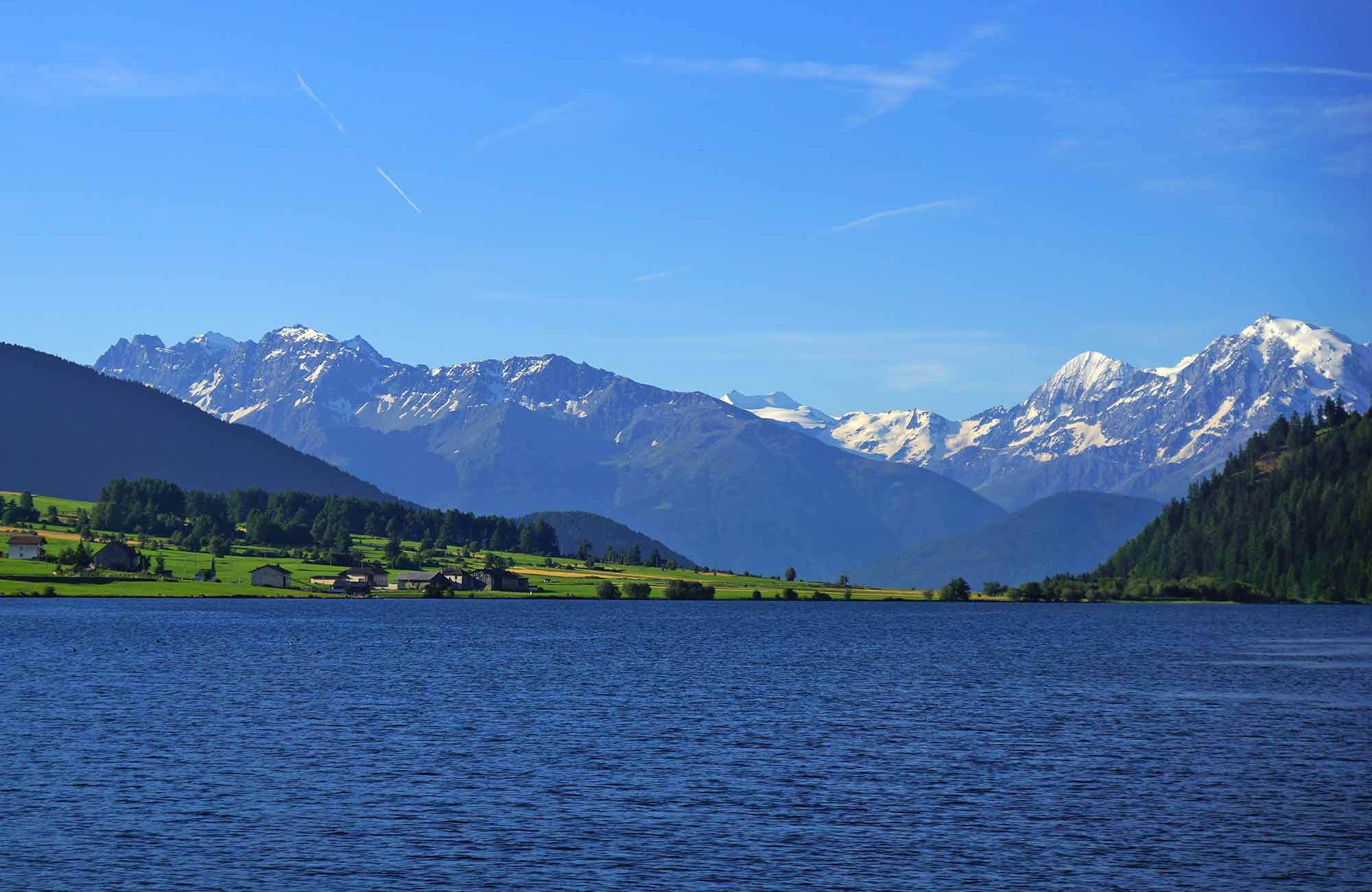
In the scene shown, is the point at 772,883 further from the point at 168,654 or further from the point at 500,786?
the point at 168,654

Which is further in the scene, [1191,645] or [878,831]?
[1191,645]

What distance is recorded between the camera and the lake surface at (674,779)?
2028 inches

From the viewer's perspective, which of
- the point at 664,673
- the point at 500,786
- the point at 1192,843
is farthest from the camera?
the point at 664,673

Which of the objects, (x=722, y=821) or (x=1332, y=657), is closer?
(x=722, y=821)

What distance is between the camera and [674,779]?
7025 cm

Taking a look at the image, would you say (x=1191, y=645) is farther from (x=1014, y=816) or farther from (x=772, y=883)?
(x=772, y=883)

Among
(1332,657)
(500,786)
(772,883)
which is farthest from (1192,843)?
(1332,657)

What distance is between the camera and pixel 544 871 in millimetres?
50844

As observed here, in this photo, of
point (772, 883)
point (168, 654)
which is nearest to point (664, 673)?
point (168, 654)

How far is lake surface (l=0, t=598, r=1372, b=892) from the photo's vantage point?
51500 millimetres

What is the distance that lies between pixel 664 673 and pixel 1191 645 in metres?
81.0

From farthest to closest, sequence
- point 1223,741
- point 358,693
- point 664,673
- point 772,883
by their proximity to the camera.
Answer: point 664,673, point 358,693, point 1223,741, point 772,883

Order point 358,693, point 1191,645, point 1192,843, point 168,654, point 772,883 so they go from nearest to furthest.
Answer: point 772,883 → point 1192,843 → point 358,693 → point 168,654 → point 1191,645

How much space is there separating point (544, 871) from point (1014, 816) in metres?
21.2
